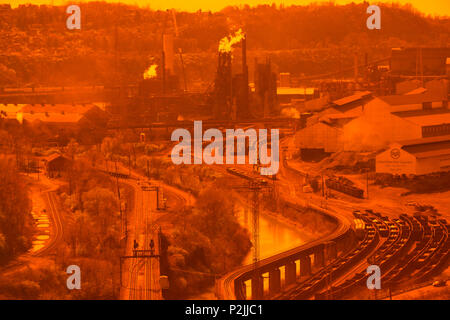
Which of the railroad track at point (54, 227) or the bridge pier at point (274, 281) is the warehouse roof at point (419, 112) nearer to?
the railroad track at point (54, 227)

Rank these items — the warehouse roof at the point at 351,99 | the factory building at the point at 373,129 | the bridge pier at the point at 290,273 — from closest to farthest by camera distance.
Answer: the bridge pier at the point at 290,273, the factory building at the point at 373,129, the warehouse roof at the point at 351,99

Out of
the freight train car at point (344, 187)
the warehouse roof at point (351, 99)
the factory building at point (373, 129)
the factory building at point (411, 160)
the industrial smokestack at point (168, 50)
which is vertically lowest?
the freight train car at point (344, 187)

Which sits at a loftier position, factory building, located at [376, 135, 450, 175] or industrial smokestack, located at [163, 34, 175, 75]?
industrial smokestack, located at [163, 34, 175, 75]

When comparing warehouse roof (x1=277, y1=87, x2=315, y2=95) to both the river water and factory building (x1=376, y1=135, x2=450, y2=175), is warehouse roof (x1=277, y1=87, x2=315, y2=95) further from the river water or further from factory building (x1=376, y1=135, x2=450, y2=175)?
the river water

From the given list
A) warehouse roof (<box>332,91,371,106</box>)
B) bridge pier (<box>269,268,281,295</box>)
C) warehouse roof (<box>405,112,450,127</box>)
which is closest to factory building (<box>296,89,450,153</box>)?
warehouse roof (<box>405,112,450,127</box>)

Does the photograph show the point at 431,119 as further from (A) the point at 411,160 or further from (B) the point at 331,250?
(B) the point at 331,250

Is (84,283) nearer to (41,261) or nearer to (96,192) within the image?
(41,261)

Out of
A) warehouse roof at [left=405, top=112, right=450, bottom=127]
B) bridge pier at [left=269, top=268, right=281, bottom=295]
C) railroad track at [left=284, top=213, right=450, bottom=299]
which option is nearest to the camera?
railroad track at [left=284, top=213, right=450, bottom=299]

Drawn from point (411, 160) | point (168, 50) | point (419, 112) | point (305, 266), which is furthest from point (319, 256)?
point (168, 50)

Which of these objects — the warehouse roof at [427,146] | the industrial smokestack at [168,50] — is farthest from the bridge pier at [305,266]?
the industrial smokestack at [168,50]
